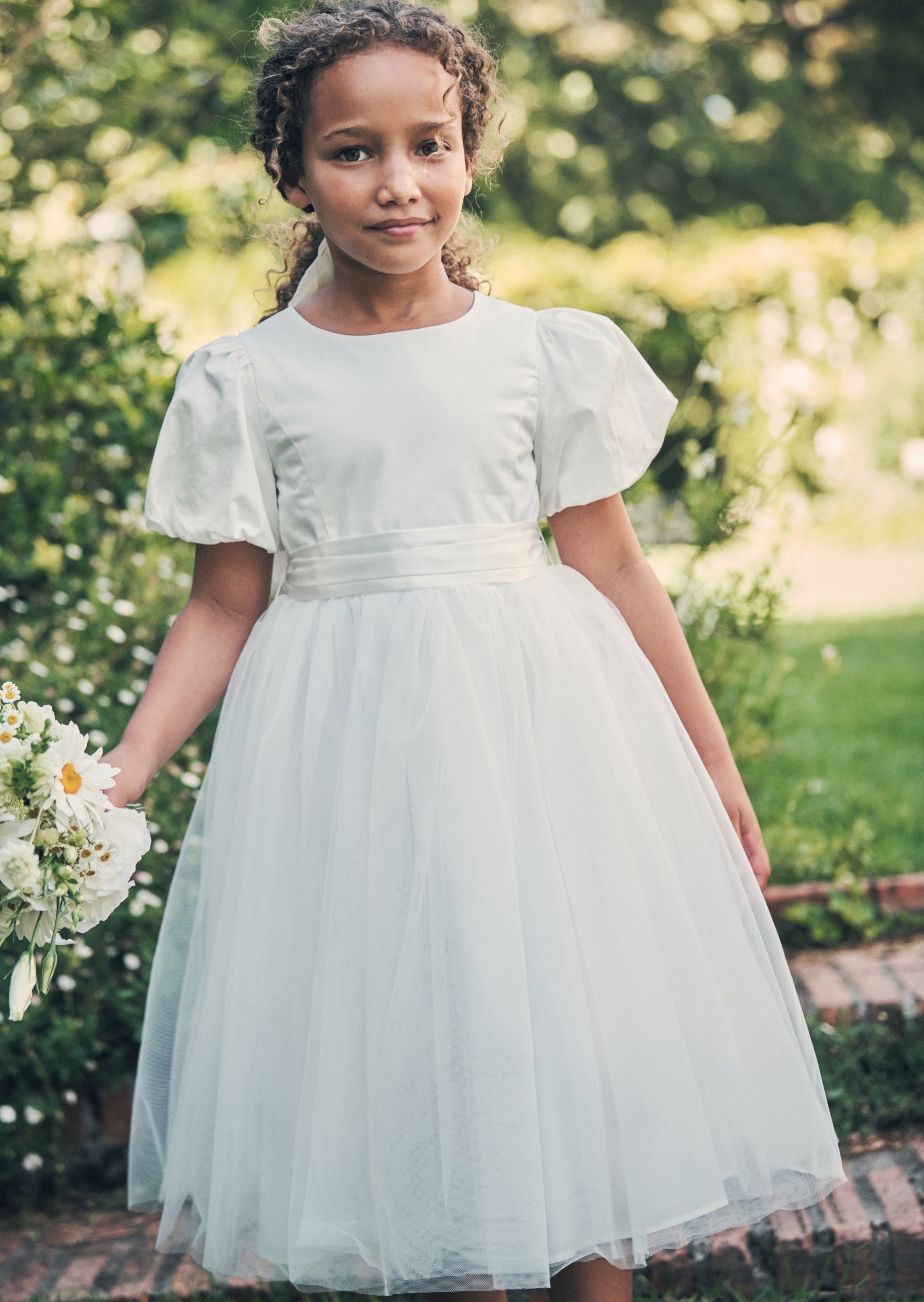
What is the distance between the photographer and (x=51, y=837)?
1.25 meters

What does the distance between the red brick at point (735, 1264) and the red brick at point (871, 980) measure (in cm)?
55

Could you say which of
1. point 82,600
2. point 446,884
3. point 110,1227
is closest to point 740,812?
point 446,884

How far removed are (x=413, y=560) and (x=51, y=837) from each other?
0.55 metres

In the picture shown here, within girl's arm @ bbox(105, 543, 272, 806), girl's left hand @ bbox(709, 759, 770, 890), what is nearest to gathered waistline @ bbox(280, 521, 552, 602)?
girl's arm @ bbox(105, 543, 272, 806)

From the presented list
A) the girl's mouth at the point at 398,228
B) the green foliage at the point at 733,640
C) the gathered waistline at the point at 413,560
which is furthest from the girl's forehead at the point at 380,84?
the green foliage at the point at 733,640

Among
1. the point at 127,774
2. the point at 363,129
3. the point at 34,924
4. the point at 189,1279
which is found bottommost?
the point at 189,1279

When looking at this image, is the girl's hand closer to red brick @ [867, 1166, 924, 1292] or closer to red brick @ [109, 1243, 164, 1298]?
red brick @ [109, 1243, 164, 1298]

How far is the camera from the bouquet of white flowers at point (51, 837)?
4.06ft

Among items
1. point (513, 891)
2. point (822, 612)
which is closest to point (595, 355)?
point (513, 891)

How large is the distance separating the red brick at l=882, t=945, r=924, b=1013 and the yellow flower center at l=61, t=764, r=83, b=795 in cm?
170

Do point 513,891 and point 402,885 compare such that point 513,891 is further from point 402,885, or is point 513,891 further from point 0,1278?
point 0,1278

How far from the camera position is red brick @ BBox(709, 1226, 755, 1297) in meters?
1.95

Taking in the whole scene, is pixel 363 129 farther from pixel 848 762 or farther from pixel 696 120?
pixel 696 120

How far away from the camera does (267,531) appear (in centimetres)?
161
